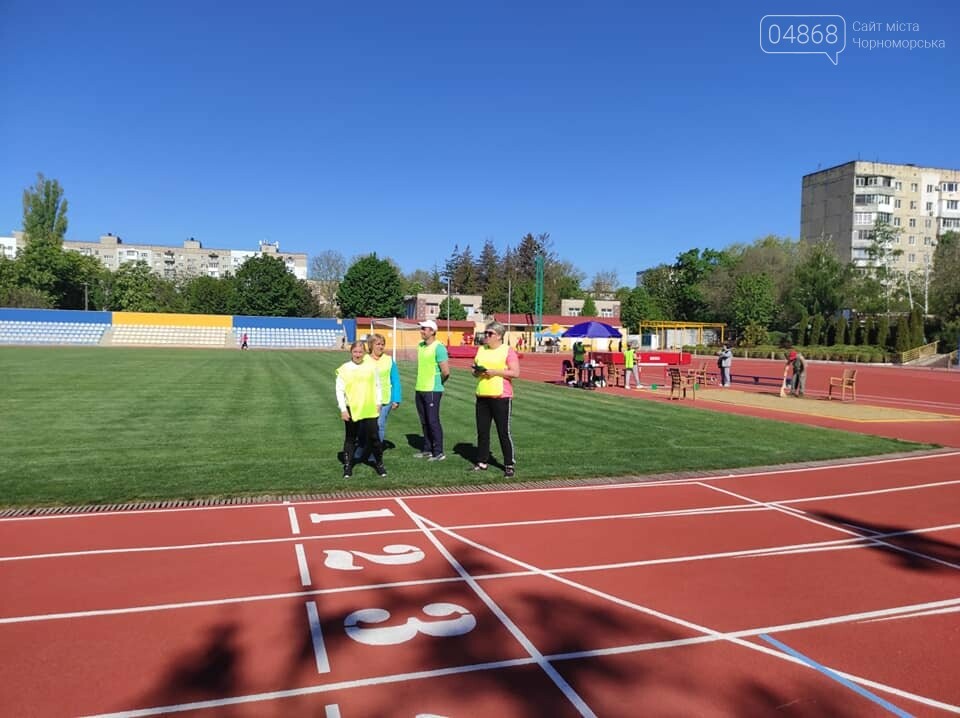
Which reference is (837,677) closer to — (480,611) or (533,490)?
(480,611)

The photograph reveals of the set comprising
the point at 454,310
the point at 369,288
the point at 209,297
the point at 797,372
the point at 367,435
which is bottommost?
the point at 367,435

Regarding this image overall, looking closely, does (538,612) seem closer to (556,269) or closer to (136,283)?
(136,283)

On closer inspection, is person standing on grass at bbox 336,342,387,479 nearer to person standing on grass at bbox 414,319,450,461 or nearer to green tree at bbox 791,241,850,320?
person standing on grass at bbox 414,319,450,461

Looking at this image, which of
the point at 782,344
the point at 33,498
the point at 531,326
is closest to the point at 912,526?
the point at 33,498

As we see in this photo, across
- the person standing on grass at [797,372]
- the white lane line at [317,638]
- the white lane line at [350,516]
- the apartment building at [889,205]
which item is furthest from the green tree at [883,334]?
the white lane line at [317,638]

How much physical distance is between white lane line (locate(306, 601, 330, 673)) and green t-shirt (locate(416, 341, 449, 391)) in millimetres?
4665

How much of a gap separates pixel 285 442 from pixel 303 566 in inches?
231

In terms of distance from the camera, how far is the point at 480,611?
4434 millimetres

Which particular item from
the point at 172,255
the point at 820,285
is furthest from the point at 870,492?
the point at 172,255

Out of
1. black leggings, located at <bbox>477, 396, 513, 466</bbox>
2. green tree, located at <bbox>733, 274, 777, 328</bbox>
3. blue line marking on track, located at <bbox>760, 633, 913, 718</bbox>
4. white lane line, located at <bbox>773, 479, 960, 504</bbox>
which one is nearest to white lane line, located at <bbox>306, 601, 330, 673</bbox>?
blue line marking on track, located at <bbox>760, 633, 913, 718</bbox>

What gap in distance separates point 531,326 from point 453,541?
7543 centimetres

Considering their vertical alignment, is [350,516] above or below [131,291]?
below

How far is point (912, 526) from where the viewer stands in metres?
6.72

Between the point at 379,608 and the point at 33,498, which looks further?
the point at 33,498
